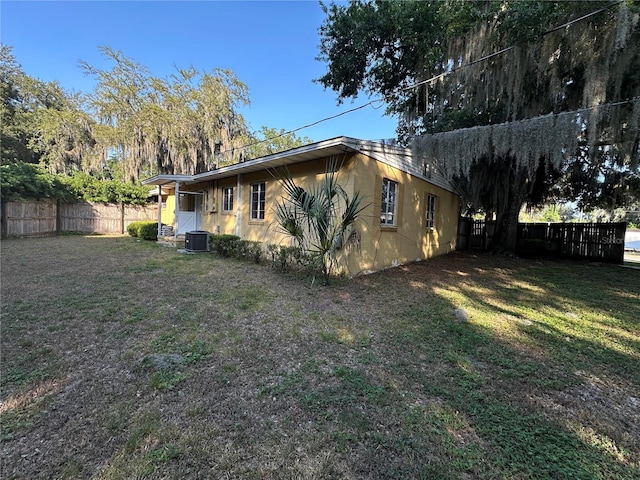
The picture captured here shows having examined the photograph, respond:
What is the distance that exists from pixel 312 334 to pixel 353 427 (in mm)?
1566

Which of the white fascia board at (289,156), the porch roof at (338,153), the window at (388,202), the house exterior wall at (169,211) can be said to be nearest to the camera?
the white fascia board at (289,156)

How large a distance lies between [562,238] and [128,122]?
2363cm

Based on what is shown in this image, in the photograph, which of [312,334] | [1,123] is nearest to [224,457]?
[312,334]

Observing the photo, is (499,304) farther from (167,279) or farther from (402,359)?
(167,279)

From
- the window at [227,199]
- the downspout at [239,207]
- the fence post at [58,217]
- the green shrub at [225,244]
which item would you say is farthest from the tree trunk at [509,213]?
the fence post at [58,217]

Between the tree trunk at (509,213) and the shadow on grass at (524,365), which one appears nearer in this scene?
the shadow on grass at (524,365)

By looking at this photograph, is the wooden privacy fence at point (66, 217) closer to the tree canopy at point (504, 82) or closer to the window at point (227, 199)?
the window at point (227, 199)

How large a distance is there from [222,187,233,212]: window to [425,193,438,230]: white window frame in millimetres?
6782

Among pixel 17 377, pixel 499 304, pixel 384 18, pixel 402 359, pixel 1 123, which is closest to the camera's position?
pixel 17 377

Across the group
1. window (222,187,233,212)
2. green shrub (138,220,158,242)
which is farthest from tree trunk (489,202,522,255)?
green shrub (138,220,158,242)

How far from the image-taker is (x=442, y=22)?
794 centimetres

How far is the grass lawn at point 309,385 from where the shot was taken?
1.76 metres

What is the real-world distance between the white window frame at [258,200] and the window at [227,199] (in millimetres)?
1598

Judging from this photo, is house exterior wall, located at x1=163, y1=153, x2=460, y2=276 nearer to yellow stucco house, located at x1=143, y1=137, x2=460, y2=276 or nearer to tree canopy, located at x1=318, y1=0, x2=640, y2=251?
yellow stucco house, located at x1=143, y1=137, x2=460, y2=276
